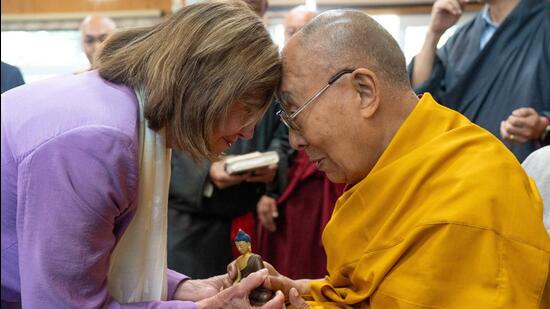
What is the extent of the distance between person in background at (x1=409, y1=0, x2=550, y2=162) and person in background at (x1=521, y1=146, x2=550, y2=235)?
609mm

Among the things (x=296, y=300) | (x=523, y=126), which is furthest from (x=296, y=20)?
Answer: (x=296, y=300)

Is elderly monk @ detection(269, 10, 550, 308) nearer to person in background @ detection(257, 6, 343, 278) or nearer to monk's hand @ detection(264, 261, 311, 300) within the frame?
monk's hand @ detection(264, 261, 311, 300)

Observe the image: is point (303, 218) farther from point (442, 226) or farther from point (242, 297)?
point (442, 226)

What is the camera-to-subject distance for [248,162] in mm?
2699

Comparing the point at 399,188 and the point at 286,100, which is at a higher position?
the point at 286,100

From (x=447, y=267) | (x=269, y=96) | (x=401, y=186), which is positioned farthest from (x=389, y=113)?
(x=447, y=267)

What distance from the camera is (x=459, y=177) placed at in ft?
4.83

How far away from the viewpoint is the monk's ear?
157 centimetres

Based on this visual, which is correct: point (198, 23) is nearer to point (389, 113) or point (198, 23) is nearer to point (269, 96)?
point (269, 96)

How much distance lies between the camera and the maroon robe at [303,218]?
3125 millimetres

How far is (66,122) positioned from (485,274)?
3.09ft

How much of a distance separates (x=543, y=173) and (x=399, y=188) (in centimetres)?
59

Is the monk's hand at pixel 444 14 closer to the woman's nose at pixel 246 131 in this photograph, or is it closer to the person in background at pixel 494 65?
the person in background at pixel 494 65

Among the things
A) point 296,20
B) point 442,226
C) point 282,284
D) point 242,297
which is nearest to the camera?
point 442,226
